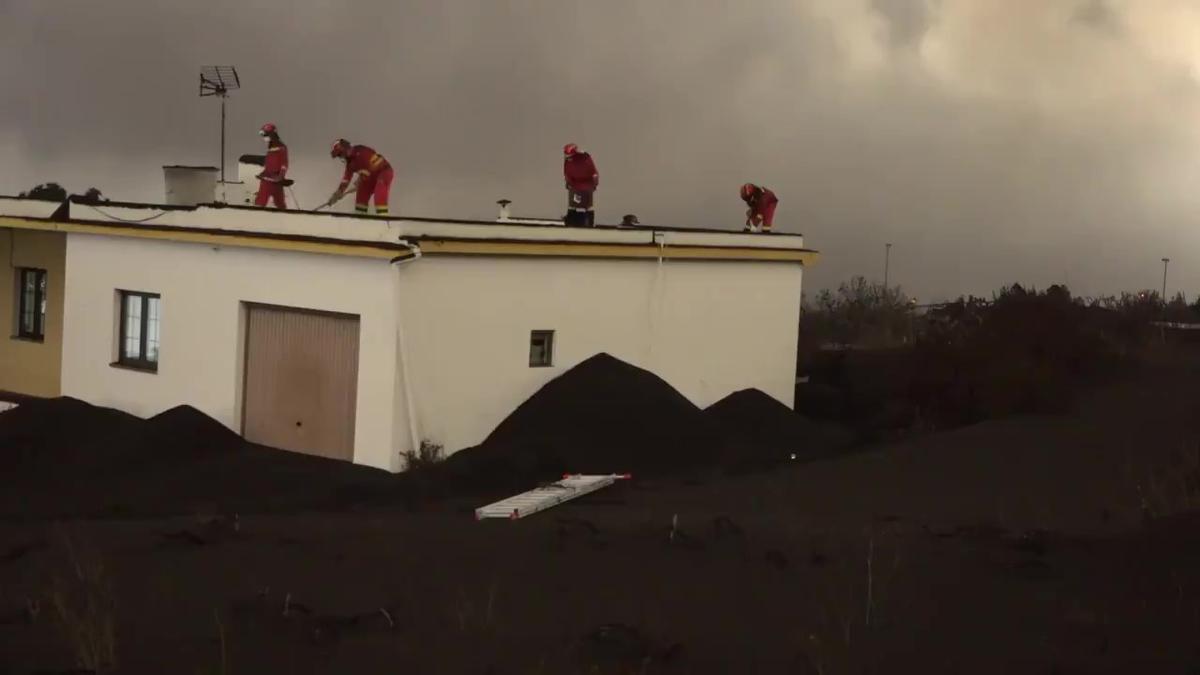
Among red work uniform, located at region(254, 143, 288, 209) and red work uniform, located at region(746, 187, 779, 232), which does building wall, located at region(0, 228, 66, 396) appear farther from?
red work uniform, located at region(746, 187, 779, 232)

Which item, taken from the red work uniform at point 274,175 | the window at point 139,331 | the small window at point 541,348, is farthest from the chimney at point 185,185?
the small window at point 541,348

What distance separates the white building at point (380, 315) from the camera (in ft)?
63.3

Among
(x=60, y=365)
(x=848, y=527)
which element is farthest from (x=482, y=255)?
(x=60, y=365)

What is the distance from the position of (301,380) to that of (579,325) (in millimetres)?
3751

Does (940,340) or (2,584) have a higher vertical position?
(940,340)

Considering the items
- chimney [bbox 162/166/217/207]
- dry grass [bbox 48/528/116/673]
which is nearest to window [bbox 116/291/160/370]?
chimney [bbox 162/166/217/207]

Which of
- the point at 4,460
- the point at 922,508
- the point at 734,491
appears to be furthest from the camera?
the point at 4,460

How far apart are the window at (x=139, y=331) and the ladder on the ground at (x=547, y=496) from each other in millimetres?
7139

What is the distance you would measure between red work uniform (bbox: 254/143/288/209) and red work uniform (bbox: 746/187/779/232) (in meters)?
7.51

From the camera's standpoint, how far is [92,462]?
2000cm

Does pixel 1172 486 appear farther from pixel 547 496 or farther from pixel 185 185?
pixel 185 185

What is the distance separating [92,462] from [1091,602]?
13.3m

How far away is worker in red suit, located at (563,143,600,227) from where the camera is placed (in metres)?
23.1

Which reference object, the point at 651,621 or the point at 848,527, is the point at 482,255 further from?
the point at 651,621
